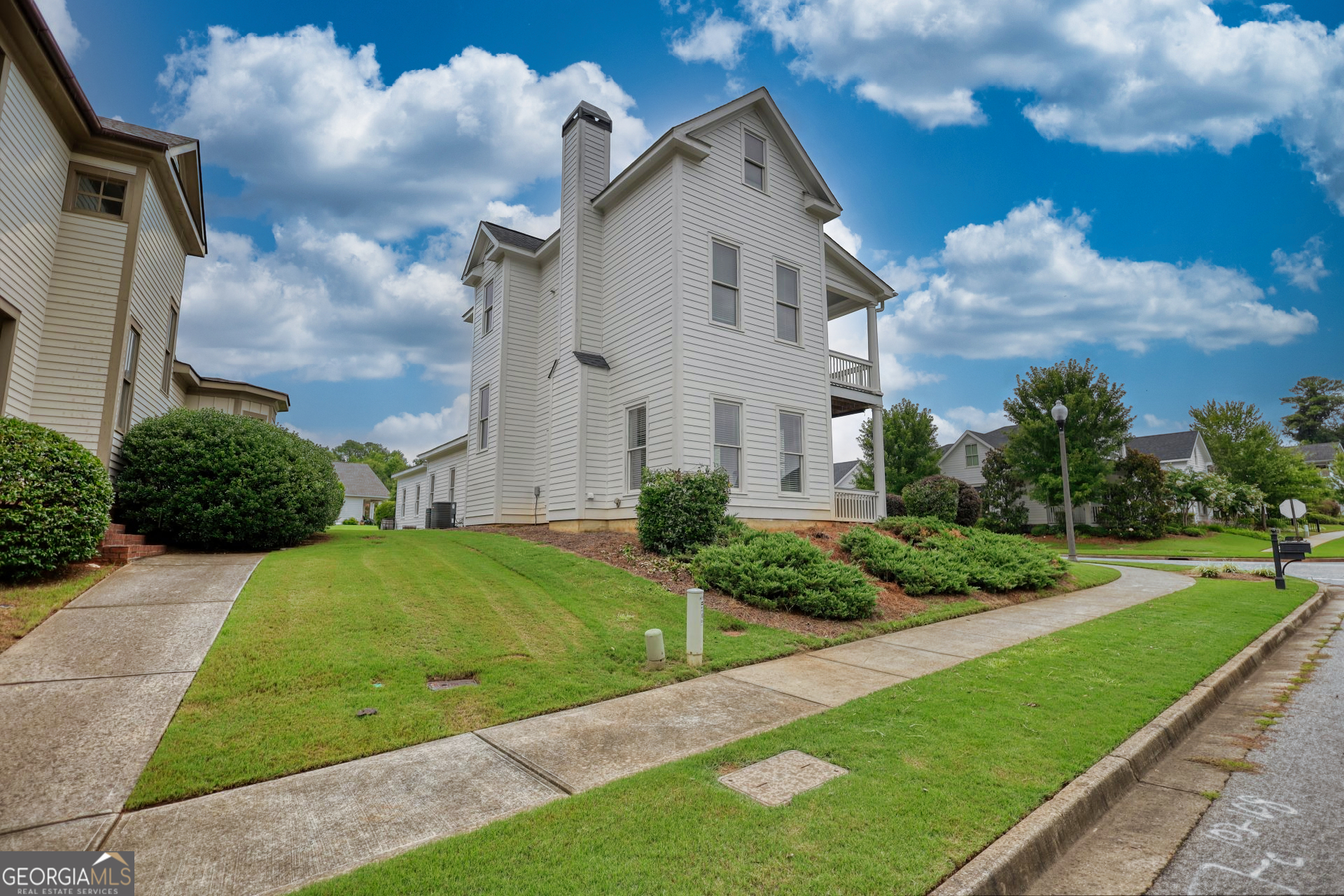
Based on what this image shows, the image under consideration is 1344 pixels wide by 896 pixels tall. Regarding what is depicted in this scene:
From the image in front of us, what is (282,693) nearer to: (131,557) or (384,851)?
(384,851)

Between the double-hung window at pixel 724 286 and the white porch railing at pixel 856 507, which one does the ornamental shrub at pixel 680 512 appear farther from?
the white porch railing at pixel 856 507

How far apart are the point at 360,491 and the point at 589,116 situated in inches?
1508

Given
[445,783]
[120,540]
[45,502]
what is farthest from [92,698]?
[120,540]

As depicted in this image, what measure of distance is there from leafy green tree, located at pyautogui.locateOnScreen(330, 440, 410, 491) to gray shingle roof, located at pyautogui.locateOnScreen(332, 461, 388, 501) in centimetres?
2372

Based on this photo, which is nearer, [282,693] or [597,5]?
[282,693]

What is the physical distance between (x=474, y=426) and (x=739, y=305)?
899 cm

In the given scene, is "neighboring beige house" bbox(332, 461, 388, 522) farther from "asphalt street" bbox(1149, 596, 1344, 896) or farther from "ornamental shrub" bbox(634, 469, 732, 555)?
"asphalt street" bbox(1149, 596, 1344, 896)

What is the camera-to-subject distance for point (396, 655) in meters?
5.94

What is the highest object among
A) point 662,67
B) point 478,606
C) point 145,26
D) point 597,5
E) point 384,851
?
point 597,5

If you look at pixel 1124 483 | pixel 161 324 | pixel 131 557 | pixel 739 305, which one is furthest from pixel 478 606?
pixel 1124 483

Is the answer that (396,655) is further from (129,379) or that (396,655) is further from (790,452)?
(790,452)

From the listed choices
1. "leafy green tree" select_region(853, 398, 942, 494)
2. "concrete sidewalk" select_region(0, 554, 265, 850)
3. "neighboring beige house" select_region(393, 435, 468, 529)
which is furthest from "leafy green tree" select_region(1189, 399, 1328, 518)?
"concrete sidewalk" select_region(0, 554, 265, 850)

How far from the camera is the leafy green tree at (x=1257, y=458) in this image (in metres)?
34.4

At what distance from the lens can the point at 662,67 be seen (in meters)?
14.7
